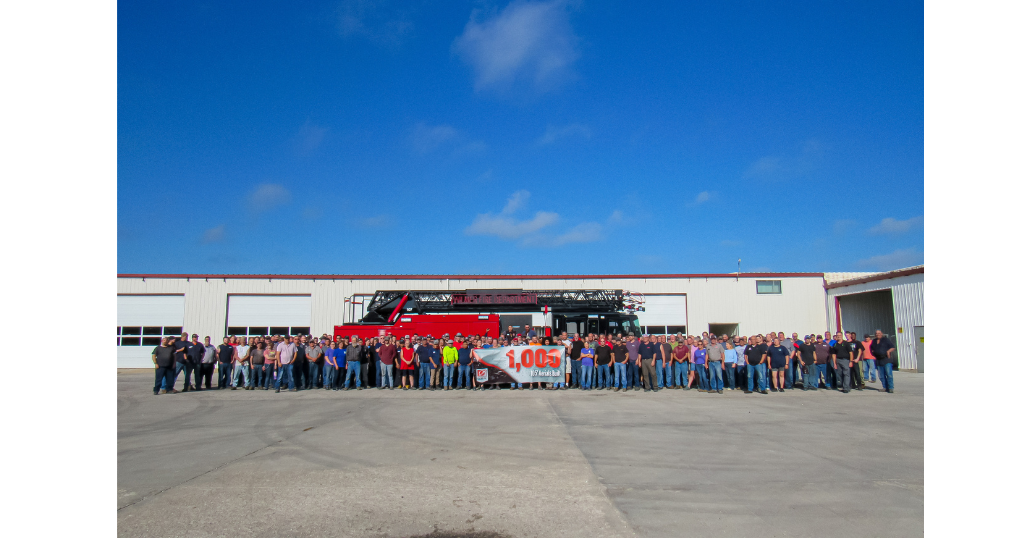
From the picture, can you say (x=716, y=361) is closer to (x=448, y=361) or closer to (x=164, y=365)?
(x=448, y=361)

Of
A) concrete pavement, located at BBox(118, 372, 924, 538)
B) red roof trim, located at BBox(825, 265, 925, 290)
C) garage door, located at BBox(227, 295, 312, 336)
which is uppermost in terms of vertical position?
red roof trim, located at BBox(825, 265, 925, 290)

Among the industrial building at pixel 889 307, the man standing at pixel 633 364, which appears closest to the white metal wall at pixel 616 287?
the industrial building at pixel 889 307

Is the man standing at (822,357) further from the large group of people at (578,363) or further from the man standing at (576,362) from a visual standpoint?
the man standing at (576,362)

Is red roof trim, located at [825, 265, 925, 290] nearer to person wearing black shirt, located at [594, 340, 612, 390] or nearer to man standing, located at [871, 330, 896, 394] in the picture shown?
man standing, located at [871, 330, 896, 394]

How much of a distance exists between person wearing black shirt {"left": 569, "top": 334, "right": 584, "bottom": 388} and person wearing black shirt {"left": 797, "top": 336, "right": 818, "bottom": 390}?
6.83 meters

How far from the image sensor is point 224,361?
17469 mm

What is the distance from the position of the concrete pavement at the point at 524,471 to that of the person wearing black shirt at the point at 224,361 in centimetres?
513

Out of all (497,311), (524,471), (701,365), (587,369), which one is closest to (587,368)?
(587,369)

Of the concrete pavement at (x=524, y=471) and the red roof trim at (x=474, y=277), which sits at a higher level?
the red roof trim at (x=474, y=277)

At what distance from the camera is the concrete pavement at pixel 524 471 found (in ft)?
16.2

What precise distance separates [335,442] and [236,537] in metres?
3.95

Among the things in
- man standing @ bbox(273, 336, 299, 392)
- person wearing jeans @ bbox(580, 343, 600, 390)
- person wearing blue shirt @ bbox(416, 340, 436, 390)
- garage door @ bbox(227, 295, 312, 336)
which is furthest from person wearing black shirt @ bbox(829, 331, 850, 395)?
garage door @ bbox(227, 295, 312, 336)

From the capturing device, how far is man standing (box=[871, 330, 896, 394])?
15.3 metres

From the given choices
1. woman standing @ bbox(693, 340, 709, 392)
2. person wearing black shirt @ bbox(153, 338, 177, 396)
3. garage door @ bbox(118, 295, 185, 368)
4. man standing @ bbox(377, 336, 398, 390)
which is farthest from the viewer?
garage door @ bbox(118, 295, 185, 368)
